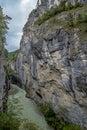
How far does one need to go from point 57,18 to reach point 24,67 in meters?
24.9

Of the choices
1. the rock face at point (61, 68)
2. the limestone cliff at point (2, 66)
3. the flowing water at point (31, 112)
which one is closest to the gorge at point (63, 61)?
the rock face at point (61, 68)

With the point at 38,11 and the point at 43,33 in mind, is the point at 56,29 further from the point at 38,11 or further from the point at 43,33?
the point at 38,11

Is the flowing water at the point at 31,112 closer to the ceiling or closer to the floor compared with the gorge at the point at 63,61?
closer to the floor

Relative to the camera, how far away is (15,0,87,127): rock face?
48938 mm

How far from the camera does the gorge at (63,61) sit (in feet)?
161

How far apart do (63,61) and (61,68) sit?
128 centimetres

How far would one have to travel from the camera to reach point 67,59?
51.3 metres

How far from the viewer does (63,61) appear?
52031 mm

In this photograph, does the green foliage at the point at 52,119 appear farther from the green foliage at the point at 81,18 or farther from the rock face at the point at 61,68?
the green foliage at the point at 81,18

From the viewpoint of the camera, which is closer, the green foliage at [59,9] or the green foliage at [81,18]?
the green foliage at [81,18]

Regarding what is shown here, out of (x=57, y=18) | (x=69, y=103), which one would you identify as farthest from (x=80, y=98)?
(x=57, y=18)

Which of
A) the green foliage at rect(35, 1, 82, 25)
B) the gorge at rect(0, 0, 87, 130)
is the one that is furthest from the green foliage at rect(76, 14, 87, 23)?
the green foliage at rect(35, 1, 82, 25)

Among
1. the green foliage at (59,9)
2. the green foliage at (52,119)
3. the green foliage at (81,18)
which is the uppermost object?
the green foliage at (59,9)

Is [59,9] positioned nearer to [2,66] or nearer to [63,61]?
[63,61]
